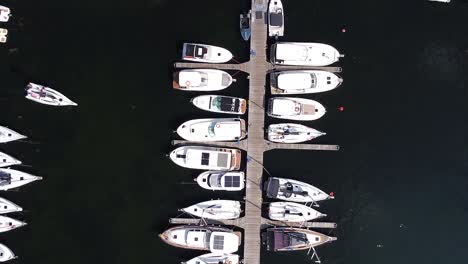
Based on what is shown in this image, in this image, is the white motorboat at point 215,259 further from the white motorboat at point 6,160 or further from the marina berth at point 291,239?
the white motorboat at point 6,160

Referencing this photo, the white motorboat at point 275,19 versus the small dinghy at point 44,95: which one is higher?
the white motorboat at point 275,19

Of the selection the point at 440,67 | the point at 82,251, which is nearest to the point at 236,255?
the point at 82,251

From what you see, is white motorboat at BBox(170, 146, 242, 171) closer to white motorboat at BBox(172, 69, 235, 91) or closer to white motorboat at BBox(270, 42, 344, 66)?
white motorboat at BBox(172, 69, 235, 91)

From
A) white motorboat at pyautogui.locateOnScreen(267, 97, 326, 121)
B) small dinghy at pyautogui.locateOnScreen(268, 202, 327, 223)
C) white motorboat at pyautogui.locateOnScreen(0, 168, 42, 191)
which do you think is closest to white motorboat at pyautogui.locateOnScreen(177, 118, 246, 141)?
white motorboat at pyautogui.locateOnScreen(267, 97, 326, 121)

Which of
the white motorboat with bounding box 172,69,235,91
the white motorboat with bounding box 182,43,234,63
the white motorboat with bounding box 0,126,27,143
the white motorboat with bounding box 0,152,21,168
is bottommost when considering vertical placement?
the white motorboat with bounding box 0,152,21,168

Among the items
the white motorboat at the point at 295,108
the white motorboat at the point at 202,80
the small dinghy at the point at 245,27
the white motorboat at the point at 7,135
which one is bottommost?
the white motorboat at the point at 7,135

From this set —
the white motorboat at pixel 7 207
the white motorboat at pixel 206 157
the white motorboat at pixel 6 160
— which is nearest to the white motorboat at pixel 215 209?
the white motorboat at pixel 206 157
